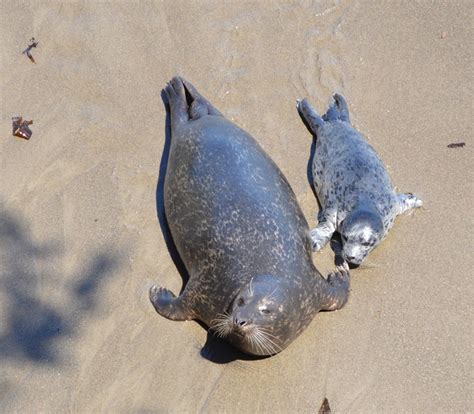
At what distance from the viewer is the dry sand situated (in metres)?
4.43

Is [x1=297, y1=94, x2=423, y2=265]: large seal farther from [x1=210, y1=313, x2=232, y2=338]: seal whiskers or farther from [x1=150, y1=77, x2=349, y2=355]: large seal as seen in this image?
[x1=210, y1=313, x2=232, y2=338]: seal whiskers

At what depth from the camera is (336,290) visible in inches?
185

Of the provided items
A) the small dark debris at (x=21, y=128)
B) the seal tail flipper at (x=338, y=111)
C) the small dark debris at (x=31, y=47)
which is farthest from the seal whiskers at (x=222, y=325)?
the small dark debris at (x=31, y=47)

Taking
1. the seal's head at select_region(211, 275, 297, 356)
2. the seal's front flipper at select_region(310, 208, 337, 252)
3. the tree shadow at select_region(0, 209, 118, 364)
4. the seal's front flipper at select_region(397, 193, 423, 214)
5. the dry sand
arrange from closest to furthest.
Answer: the seal's head at select_region(211, 275, 297, 356), the dry sand, the tree shadow at select_region(0, 209, 118, 364), the seal's front flipper at select_region(310, 208, 337, 252), the seal's front flipper at select_region(397, 193, 423, 214)

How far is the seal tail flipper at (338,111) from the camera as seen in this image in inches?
225

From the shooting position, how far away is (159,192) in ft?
17.6

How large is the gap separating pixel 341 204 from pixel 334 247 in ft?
1.16

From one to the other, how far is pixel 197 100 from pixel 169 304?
6.45ft

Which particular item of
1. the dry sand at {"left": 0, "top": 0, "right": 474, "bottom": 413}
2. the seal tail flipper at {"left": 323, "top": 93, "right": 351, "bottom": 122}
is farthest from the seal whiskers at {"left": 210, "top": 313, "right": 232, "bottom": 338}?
the seal tail flipper at {"left": 323, "top": 93, "right": 351, "bottom": 122}

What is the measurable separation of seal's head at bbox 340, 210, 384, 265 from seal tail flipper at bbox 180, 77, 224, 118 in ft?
5.32

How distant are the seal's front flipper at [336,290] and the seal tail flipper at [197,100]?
1814 millimetres

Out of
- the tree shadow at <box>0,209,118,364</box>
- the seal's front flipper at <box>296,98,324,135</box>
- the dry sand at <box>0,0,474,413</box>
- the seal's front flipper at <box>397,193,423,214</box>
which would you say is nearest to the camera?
the dry sand at <box>0,0,474,413</box>

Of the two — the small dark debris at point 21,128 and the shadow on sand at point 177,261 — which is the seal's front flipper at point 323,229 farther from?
the small dark debris at point 21,128

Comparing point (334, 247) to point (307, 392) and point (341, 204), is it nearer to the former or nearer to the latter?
point (341, 204)
